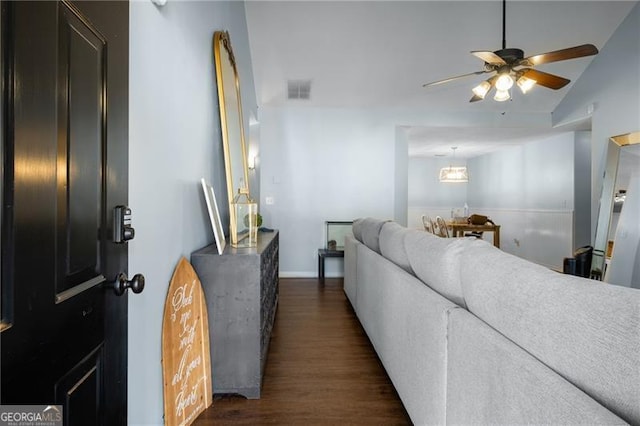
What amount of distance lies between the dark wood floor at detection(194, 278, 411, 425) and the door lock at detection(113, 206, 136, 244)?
1.20m

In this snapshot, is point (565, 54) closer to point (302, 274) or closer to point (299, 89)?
point (299, 89)

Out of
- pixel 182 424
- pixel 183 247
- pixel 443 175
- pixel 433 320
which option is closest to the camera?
pixel 433 320

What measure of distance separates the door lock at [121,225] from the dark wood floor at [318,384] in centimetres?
120

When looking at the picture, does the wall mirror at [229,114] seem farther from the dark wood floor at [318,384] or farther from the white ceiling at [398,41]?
the white ceiling at [398,41]

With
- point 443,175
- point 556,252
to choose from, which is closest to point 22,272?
point 556,252

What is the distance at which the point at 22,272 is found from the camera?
615mm

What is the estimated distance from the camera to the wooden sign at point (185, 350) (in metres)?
1.49

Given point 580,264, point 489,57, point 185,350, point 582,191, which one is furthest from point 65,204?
point 582,191

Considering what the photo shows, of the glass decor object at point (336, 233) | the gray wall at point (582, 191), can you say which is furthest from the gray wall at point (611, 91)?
the glass decor object at point (336, 233)

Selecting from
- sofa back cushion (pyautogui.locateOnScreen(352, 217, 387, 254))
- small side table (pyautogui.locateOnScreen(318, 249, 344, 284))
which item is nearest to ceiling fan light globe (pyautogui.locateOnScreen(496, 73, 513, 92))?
sofa back cushion (pyautogui.locateOnScreen(352, 217, 387, 254))

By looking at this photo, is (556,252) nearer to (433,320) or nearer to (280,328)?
(280,328)

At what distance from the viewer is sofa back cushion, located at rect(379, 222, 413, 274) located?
1.93 metres

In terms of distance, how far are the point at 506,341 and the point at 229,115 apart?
2.46 metres

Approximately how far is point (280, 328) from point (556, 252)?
550cm
